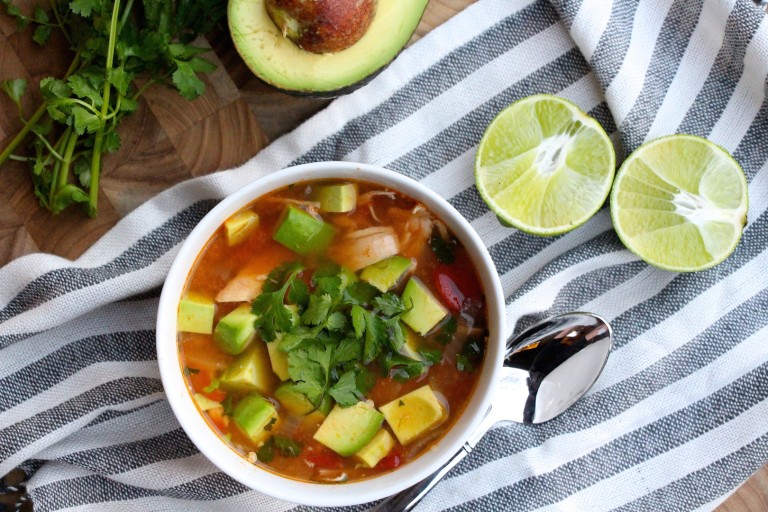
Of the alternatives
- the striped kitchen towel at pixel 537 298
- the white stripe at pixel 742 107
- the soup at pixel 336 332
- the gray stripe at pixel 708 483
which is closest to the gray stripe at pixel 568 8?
the striped kitchen towel at pixel 537 298

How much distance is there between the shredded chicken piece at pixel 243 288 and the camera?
1.89m

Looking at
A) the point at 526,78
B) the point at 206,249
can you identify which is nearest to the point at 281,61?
the point at 206,249

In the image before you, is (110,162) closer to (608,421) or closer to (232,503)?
(232,503)

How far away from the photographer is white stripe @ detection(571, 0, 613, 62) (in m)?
2.11

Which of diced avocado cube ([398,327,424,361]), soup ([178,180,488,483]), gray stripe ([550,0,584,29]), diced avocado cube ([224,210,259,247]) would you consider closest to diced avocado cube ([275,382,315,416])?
soup ([178,180,488,483])

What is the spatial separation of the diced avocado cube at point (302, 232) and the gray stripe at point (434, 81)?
0.30m

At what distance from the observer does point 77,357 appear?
213cm

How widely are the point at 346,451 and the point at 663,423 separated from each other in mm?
878

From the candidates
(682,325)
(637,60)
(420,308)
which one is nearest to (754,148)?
(637,60)

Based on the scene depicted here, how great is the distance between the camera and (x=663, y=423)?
2.20m

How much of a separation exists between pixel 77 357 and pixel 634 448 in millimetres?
1483

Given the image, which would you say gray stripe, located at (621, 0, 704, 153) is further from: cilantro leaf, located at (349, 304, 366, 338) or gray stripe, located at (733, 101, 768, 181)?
cilantro leaf, located at (349, 304, 366, 338)

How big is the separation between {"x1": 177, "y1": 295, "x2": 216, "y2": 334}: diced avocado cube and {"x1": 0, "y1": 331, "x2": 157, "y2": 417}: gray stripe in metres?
0.27

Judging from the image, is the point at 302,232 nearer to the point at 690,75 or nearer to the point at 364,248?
the point at 364,248
